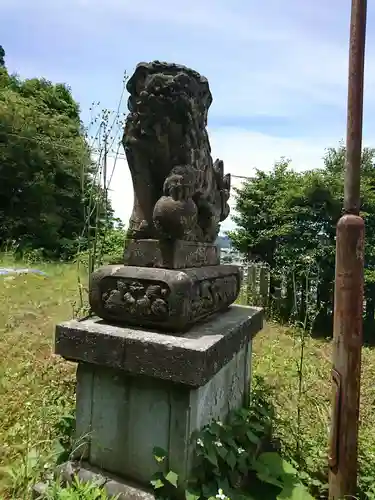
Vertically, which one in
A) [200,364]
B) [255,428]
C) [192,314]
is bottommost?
[255,428]

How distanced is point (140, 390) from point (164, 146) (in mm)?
1250

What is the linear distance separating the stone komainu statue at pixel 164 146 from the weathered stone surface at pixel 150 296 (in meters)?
0.23

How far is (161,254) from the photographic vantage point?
205cm

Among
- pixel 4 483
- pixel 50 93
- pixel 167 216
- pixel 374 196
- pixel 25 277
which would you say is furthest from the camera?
pixel 50 93

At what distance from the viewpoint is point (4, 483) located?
2.13 m

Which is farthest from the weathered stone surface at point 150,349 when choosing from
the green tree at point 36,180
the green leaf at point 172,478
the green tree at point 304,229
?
the green tree at point 36,180

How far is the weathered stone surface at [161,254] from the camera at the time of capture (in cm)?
203

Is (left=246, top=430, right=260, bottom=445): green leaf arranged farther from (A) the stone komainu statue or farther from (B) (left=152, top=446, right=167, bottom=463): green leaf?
(A) the stone komainu statue

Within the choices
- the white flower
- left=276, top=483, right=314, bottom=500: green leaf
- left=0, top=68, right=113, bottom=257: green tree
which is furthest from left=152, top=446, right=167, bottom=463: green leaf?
left=0, top=68, right=113, bottom=257: green tree

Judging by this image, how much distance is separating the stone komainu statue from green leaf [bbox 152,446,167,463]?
0.99 m

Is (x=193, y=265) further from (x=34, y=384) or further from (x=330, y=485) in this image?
(x=34, y=384)

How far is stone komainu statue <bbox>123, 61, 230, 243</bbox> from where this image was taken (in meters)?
2.03

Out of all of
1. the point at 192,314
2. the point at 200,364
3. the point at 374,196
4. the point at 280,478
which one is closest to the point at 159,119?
the point at 192,314

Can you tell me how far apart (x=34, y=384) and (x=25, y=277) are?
17.2ft
